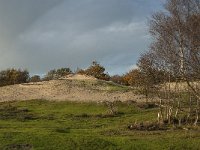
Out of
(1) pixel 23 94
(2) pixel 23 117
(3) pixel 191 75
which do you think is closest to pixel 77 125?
(2) pixel 23 117

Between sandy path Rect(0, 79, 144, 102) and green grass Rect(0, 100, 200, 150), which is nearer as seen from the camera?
green grass Rect(0, 100, 200, 150)

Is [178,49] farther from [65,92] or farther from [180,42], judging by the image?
[65,92]

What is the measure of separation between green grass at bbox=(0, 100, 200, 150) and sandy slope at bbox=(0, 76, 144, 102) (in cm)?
392

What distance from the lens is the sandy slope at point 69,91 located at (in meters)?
57.3

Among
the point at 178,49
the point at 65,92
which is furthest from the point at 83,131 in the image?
the point at 65,92

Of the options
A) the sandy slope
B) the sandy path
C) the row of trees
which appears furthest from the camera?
the sandy slope

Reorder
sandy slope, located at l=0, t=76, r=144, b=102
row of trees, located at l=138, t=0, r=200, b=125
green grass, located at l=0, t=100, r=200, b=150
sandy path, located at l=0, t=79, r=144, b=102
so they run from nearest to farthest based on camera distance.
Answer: green grass, located at l=0, t=100, r=200, b=150, row of trees, located at l=138, t=0, r=200, b=125, sandy path, located at l=0, t=79, r=144, b=102, sandy slope, located at l=0, t=76, r=144, b=102

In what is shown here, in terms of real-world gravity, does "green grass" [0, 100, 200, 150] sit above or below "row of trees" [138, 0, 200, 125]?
below

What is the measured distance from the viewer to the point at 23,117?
4488 centimetres

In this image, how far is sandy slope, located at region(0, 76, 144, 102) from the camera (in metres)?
57.3

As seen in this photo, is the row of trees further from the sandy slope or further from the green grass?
the sandy slope

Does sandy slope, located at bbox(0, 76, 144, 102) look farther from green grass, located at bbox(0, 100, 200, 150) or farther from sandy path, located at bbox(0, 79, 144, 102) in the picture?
green grass, located at bbox(0, 100, 200, 150)

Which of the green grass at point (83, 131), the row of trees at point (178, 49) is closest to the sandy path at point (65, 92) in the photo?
the green grass at point (83, 131)

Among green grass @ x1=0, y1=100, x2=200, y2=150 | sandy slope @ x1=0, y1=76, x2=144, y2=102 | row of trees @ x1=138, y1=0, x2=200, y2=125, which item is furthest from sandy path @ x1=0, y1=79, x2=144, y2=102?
row of trees @ x1=138, y1=0, x2=200, y2=125
